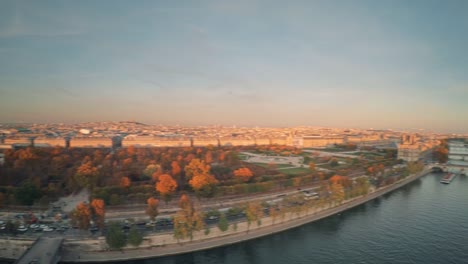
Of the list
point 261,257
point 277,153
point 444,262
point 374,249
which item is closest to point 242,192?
point 261,257

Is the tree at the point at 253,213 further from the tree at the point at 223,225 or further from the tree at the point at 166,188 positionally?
the tree at the point at 166,188

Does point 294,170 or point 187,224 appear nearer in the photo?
point 187,224

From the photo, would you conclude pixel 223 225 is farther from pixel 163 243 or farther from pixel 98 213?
pixel 98 213

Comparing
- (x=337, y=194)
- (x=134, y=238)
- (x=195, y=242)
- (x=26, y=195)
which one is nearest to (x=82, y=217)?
(x=134, y=238)

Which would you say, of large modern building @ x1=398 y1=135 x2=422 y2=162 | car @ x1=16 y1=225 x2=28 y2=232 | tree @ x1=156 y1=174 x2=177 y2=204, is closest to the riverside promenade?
car @ x1=16 y1=225 x2=28 y2=232

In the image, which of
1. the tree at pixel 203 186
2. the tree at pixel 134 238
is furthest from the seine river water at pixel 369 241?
the tree at pixel 203 186

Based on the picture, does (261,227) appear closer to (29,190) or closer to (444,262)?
(444,262)

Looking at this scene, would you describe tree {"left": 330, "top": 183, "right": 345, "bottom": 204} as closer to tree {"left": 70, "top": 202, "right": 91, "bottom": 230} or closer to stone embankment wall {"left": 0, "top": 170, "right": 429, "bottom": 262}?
stone embankment wall {"left": 0, "top": 170, "right": 429, "bottom": 262}
